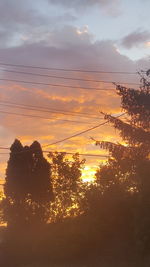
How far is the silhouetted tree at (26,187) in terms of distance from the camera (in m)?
61.0

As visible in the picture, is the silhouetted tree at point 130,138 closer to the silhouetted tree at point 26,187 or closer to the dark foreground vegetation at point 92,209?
the dark foreground vegetation at point 92,209

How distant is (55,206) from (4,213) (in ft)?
29.1

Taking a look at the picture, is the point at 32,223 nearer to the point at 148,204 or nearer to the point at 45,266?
the point at 45,266

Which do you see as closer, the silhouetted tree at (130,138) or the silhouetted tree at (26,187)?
the silhouetted tree at (130,138)

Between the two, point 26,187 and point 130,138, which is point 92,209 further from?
point 26,187

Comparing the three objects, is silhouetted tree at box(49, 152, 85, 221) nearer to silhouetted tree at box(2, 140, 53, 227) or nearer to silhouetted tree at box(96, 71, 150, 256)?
silhouetted tree at box(2, 140, 53, 227)

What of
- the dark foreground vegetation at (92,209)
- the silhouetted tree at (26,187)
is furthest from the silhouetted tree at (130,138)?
the silhouetted tree at (26,187)

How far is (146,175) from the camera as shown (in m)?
32.6

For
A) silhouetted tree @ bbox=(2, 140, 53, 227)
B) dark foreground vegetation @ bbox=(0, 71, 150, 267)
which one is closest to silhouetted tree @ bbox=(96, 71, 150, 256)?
dark foreground vegetation @ bbox=(0, 71, 150, 267)

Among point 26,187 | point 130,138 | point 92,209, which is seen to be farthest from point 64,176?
point 92,209

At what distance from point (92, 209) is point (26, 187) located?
89.9 feet

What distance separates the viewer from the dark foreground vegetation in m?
33.4

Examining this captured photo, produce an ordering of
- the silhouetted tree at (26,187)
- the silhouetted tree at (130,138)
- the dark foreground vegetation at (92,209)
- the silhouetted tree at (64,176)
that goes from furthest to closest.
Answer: the silhouetted tree at (64,176), the silhouetted tree at (26,187), the silhouetted tree at (130,138), the dark foreground vegetation at (92,209)

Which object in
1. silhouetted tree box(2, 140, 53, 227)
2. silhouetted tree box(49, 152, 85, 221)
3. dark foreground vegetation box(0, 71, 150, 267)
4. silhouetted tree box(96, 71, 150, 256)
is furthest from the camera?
silhouetted tree box(49, 152, 85, 221)
